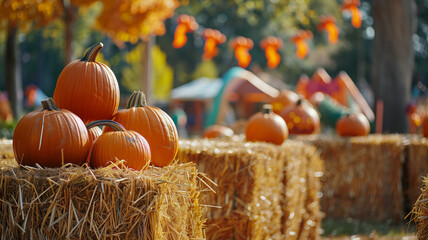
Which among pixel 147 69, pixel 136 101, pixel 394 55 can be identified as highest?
pixel 394 55

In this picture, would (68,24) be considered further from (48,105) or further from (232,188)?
(48,105)

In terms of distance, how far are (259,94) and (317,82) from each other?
440 inches

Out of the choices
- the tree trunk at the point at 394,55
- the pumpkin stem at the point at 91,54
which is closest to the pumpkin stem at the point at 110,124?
the pumpkin stem at the point at 91,54

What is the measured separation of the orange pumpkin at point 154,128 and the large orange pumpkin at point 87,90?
0.13 m

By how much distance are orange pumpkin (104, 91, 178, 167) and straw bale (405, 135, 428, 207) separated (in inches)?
191

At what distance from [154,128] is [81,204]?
892 millimetres

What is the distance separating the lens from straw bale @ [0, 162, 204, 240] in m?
2.32

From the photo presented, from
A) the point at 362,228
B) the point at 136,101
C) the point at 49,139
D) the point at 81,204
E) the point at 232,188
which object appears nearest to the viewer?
the point at 81,204

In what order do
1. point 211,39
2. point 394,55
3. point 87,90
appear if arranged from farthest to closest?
point 211,39 < point 394,55 < point 87,90

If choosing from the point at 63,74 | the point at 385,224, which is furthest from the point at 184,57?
the point at 63,74

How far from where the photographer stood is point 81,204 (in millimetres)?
2357

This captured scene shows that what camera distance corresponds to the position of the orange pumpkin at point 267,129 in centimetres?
514

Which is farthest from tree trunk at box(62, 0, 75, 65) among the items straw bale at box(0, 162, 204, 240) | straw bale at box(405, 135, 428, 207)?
straw bale at box(0, 162, 204, 240)

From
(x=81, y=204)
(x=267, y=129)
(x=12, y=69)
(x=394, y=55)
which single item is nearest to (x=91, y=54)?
(x=81, y=204)
